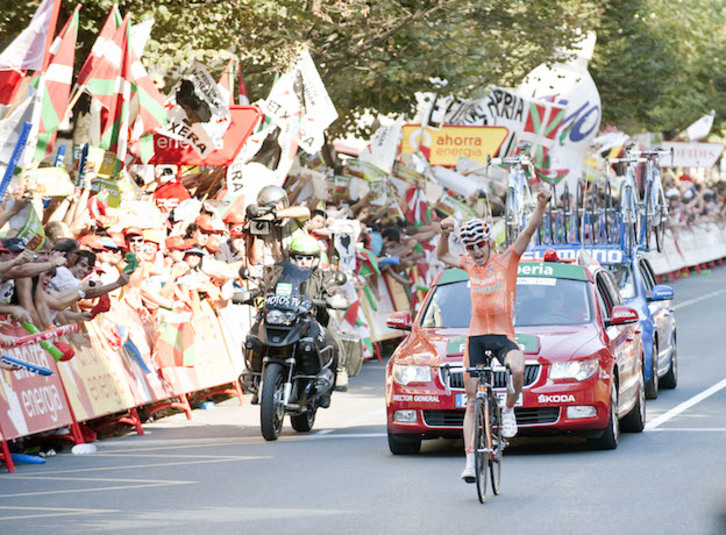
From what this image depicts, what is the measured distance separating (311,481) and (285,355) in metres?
3.25

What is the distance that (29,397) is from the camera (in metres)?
14.0

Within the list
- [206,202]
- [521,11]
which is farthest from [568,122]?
[206,202]

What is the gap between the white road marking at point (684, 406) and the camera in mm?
15684

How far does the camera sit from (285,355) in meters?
15.4

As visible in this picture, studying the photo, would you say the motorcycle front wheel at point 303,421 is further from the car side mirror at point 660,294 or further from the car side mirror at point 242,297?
the car side mirror at point 660,294

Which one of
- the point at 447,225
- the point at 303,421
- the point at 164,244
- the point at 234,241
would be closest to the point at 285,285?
the point at 303,421

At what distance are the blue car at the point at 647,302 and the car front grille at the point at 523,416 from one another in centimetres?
442

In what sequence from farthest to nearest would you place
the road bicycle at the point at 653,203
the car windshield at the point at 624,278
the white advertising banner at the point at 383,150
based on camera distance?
the white advertising banner at the point at 383,150 < the road bicycle at the point at 653,203 < the car windshield at the point at 624,278

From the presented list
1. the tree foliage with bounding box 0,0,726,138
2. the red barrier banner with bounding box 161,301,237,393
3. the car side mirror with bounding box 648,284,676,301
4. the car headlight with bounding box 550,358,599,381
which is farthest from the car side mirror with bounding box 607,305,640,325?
the tree foliage with bounding box 0,0,726,138

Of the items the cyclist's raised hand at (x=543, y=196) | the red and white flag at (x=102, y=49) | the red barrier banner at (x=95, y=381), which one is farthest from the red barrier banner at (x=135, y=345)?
the cyclist's raised hand at (x=543, y=196)

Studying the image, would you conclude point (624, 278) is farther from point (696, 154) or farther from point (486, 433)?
point (696, 154)

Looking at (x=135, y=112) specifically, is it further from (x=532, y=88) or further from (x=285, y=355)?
(x=532, y=88)

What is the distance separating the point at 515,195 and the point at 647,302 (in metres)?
3.27

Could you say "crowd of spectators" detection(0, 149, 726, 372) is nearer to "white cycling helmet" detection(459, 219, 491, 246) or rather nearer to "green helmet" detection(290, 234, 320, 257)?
"green helmet" detection(290, 234, 320, 257)
